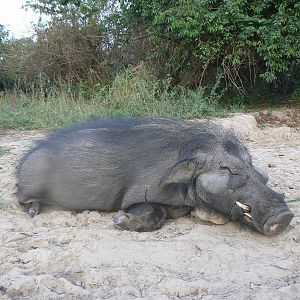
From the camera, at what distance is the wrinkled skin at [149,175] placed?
11.2 feet

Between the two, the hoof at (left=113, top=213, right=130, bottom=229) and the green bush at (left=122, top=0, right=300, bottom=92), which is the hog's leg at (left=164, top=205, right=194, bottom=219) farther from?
the green bush at (left=122, top=0, right=300, bottom=92)

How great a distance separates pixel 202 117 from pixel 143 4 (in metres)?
4.07

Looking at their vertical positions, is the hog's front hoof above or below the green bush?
below

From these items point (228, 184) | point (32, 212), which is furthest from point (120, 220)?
point (32, 212)

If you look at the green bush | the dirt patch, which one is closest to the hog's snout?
the dirt patch

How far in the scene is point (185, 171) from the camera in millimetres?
3605

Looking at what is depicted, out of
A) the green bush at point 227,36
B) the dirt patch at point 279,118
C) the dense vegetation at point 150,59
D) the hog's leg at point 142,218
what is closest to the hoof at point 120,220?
the hog's leg at point 142,218

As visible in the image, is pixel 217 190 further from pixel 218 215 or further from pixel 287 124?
pixel 287 124

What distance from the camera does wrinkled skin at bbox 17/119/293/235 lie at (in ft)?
11.2

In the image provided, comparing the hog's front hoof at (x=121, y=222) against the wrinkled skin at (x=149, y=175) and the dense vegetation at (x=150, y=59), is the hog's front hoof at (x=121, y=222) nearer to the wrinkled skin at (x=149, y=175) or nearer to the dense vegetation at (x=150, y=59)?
the wrinkled skin at (x=149, y=175)

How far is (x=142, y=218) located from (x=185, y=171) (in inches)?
17.3

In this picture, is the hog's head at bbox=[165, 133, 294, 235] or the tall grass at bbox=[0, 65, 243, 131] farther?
the tall grass at bbox=[0, 65, 243, 131]

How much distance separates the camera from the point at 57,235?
3.41m

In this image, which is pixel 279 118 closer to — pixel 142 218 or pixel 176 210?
pixel 176 210
